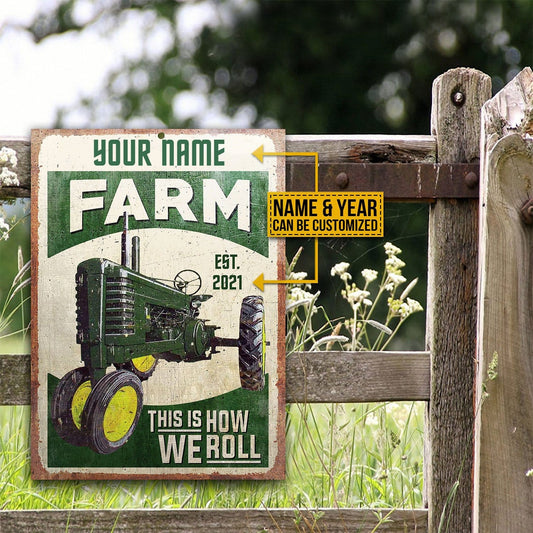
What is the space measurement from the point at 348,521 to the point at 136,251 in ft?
3.29

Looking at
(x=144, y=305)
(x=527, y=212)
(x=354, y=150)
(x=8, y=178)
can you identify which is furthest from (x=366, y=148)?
(x=8, y=178)

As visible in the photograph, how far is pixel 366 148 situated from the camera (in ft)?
7.11

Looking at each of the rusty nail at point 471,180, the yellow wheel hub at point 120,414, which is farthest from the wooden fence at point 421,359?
the yellow wheel hub at point 120,414

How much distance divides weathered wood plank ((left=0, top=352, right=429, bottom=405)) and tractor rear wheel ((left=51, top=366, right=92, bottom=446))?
0.10 metres

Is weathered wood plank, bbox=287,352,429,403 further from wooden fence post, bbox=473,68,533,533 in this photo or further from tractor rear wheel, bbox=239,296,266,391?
wooden fence post, bbox=473,68,533,533

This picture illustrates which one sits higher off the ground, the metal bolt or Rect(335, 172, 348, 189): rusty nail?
the metal bolt

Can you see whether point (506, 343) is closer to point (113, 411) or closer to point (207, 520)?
point (207, 520)

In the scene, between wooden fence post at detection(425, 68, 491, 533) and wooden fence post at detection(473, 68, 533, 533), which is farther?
wooden fence post at detection(425, 68, 491, 533)

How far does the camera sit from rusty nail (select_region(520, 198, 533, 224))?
1.94 metres

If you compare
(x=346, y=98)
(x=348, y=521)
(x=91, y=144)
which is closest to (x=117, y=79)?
(x=346, y=98)

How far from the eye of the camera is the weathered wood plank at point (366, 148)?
216 centimetres

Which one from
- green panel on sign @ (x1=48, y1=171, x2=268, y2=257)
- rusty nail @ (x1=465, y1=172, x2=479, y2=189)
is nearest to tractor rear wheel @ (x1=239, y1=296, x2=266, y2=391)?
green panel on sign @ (x1=48, y1=171, x2=268, y2=257)

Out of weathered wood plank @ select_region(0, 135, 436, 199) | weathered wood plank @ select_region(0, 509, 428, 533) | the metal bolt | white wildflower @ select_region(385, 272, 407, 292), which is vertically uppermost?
the metal bolt

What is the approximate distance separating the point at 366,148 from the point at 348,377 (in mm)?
677
